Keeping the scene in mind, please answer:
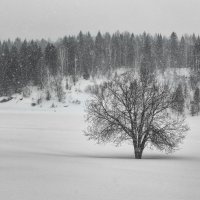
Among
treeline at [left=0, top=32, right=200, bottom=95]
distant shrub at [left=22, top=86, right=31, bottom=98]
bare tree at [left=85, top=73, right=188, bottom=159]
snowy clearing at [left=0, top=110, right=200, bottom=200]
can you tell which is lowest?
snowy clearing at [left=0, top=110, right=200, bottom=200]

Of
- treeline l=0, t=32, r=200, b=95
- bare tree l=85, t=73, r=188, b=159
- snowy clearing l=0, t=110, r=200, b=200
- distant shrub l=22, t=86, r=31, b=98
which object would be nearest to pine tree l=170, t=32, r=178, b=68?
treeline l=0, t=32, r=200, b=95

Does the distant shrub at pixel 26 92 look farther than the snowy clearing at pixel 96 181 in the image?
Yes

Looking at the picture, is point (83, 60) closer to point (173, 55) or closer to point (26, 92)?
point (26, 92)

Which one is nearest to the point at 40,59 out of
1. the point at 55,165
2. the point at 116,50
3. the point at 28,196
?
the point at 116,50

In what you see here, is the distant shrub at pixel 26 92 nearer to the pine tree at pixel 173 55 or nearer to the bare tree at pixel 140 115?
the pine tree at pixel 173 55

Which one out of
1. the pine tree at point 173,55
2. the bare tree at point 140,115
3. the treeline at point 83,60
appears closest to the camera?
the bare tree at point 140,115

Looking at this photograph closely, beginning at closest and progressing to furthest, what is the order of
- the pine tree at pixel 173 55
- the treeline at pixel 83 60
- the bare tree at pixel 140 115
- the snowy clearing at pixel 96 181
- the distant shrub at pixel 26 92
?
the snowy clearing at pixel 96 181 → the bare tree at pixel 140 115 → the distant shrub at pixel 26 92 → the treeline at pixel 83 60 → the pine tree at pixel 173 55

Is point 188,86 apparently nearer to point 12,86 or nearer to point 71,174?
point 12,86

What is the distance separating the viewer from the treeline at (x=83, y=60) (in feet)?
421

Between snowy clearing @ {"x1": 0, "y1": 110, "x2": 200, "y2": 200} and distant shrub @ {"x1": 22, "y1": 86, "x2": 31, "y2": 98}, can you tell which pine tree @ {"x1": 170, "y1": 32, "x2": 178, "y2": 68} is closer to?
distant shrub @ {"x1": 22, "y1": 86, "x2": 31, "y2": 98}

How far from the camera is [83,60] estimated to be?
447 feet

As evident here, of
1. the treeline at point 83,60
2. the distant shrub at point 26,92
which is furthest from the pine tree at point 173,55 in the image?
the distant shrub at point 26,92

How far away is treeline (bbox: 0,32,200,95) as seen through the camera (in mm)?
128250

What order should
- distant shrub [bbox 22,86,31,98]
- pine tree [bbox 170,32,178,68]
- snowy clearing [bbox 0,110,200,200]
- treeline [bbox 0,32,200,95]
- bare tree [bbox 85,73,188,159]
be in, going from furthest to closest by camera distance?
pine tree [bbox 170,32,178,68] < treeline [bbox 0,32,200,95] < distant shrub [bbox 22,86,31,98] < bare tree [bbox 85,73,188,159] < snowy clearing [bbox 0,110,200,200]
